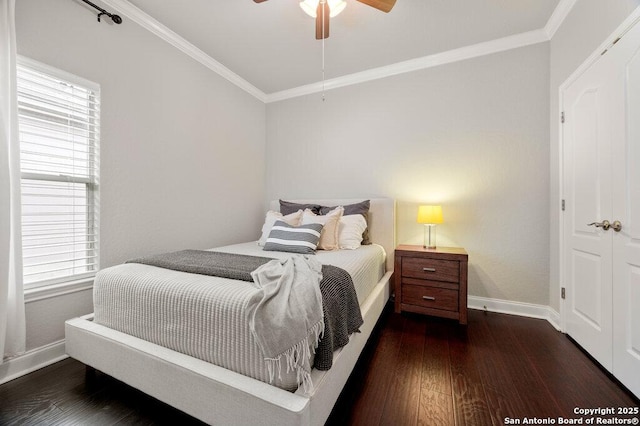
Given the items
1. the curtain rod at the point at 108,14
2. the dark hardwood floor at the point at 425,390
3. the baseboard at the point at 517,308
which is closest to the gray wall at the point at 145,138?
the curtain rod at the point at 108,14

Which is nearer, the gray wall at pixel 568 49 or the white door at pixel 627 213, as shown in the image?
the white door at pixel 627 213

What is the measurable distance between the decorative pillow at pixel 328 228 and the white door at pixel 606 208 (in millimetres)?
1904

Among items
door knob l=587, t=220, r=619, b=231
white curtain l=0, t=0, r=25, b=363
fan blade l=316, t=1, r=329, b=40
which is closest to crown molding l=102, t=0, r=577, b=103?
white curtain l=0, t=0, r=25, b=363

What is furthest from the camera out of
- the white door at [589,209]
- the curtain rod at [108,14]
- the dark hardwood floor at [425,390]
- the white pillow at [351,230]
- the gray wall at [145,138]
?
the white pillow at [351,230]

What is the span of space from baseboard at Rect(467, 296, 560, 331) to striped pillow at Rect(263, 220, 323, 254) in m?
1.81

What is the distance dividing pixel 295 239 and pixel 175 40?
231 cm

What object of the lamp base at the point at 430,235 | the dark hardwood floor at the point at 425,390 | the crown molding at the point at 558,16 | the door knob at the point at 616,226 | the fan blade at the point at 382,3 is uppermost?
the crown molding at the point at 558,16

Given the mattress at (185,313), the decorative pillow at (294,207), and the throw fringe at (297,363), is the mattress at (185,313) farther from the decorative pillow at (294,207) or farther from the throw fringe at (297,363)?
the decorative pillow at (294,207)

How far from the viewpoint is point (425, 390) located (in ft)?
4.67

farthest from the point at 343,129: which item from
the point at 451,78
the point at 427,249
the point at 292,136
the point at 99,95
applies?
the point at 99,95

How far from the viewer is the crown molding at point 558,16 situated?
198 cm

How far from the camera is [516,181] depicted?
2.47 metres

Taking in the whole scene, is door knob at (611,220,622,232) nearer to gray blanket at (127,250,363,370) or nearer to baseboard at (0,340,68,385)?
gray blanket at (127,250,363,370)

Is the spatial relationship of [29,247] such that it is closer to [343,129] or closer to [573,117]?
[343,129]
